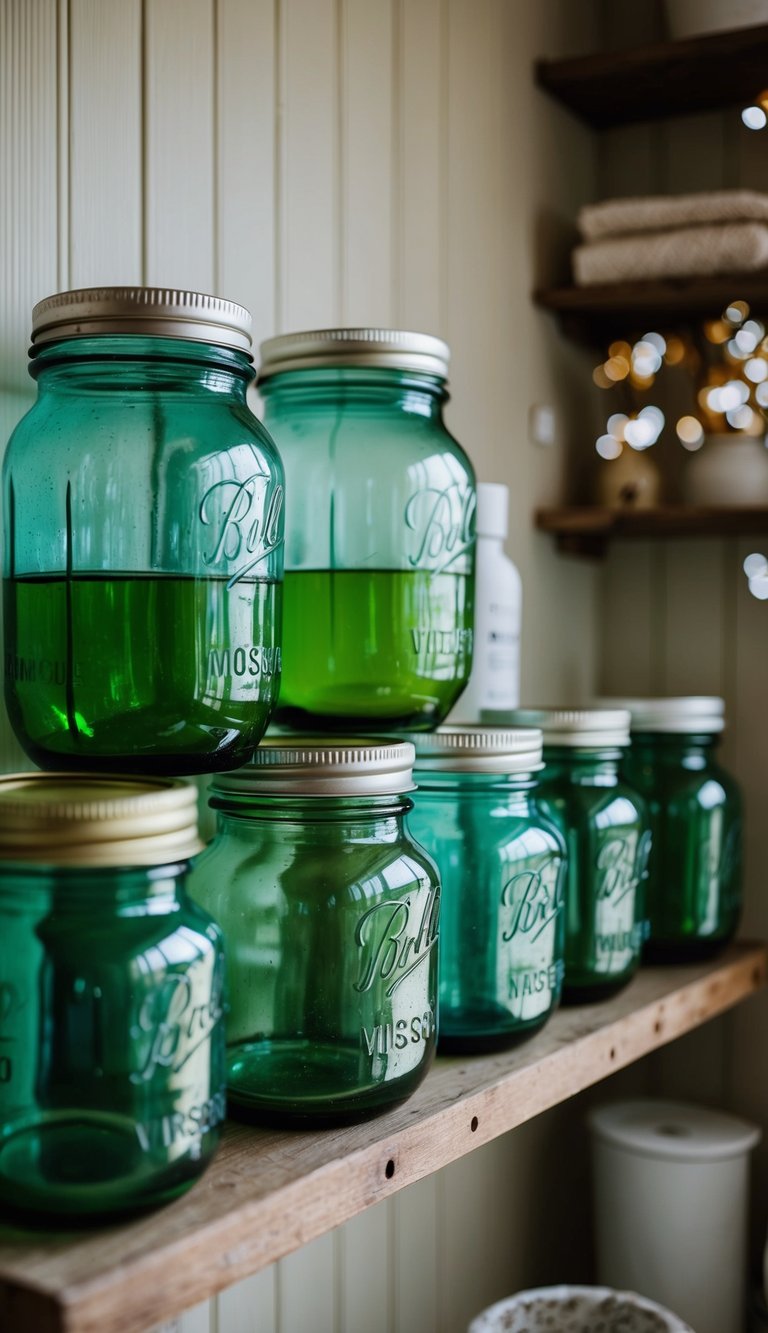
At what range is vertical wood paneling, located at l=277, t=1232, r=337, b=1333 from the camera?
1.17 m

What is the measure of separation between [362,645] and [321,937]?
0.22 metres

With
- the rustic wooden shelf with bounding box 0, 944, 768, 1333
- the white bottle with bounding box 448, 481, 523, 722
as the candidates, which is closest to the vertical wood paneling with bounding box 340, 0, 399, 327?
the white bottle with bounding box 448, 481, 523, 722

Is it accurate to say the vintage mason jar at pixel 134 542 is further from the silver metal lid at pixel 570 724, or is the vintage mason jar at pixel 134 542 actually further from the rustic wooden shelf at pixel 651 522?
the rustic wooden shelf at pixel 651 522

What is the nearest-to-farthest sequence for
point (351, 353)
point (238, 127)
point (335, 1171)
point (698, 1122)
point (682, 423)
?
1. point (335, 1171)
2. point (351, 353)
3. point (238, 127)
4. point (698, 1122)
5. point (682, 423)

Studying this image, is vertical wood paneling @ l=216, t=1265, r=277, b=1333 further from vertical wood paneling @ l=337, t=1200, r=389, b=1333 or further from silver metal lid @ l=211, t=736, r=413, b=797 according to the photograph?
silver metal lid @ l=211, t=736, r=413, b=797

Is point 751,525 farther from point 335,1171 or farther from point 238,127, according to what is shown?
point 335,1171

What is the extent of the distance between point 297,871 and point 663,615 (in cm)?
106

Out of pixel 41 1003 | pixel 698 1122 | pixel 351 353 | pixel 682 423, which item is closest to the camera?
pixel 41 1003

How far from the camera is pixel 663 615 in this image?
5.60ft

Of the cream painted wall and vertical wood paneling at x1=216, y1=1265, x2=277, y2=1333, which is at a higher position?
the cream painted wall

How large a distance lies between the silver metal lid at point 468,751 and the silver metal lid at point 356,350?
0.84 ft

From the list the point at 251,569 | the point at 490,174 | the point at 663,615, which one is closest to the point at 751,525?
the point at 663,615

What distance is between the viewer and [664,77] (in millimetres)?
1563

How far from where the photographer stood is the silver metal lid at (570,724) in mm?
1092
